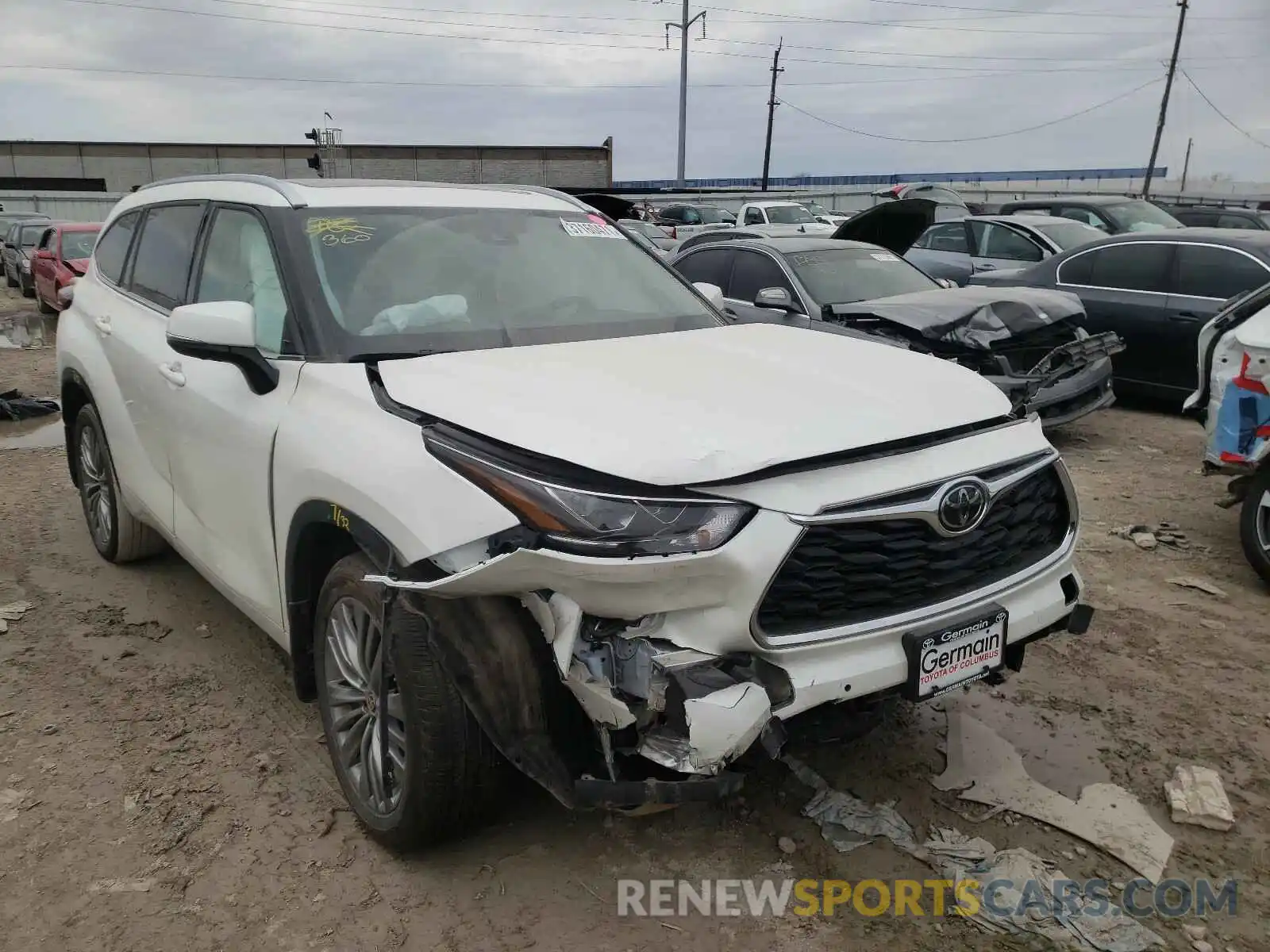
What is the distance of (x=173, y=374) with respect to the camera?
11.9ft

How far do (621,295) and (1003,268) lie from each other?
9.12 m

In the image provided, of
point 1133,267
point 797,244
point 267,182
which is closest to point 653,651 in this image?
point 267,182

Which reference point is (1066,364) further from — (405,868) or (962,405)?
(405,868)

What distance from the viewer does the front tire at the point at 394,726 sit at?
2.44m

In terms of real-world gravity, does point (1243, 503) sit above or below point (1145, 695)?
above

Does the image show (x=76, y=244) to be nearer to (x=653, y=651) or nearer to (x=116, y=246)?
(x=116, y=246)

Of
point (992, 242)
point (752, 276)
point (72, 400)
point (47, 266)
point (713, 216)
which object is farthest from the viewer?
point (713, 216)

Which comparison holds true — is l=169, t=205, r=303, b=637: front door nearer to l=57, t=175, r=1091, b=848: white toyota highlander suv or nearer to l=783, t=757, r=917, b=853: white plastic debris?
l=57, t=175, r=1091, b=848: white toyota highlander suv

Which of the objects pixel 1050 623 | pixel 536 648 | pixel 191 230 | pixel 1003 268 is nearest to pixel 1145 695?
pixel 1050 623

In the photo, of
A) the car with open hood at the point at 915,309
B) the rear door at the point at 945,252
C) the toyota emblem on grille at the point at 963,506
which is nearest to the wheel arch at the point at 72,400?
the toyota emblem on grille at the point at 963,506

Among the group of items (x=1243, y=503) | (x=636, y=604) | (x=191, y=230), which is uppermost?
(x=191, y=230)

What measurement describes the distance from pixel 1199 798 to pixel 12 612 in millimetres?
4995

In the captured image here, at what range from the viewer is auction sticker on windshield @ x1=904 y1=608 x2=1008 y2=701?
7.95 ft

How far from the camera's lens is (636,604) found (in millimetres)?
2158
